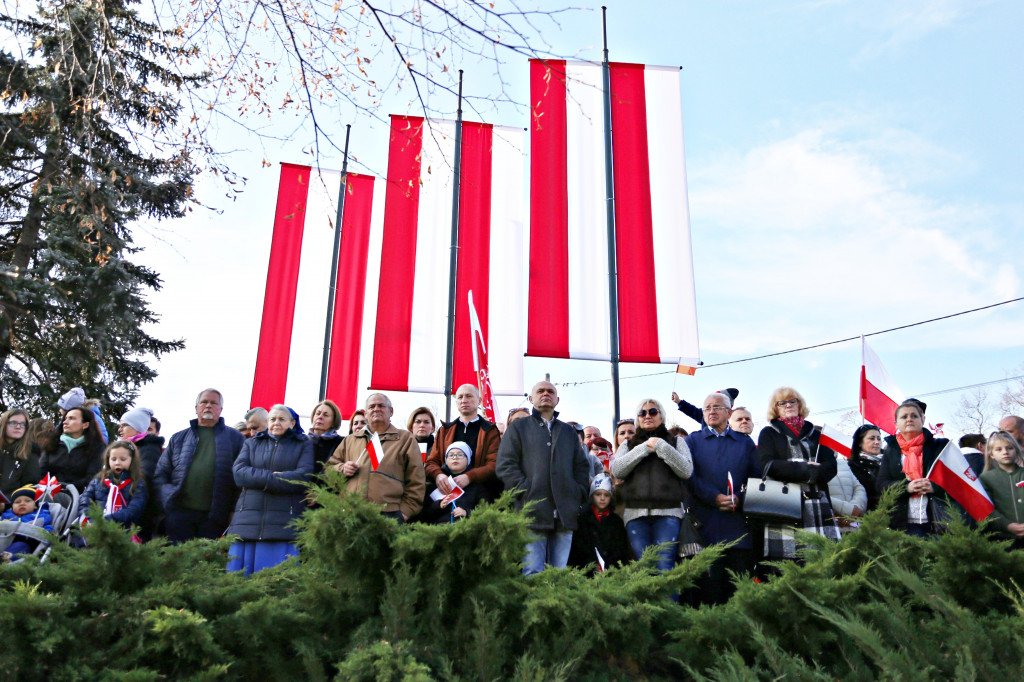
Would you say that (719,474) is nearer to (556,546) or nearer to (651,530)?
(651,530)

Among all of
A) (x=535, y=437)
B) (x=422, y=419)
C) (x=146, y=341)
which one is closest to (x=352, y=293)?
(x=146, y=341)

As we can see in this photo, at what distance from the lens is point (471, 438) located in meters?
6.47

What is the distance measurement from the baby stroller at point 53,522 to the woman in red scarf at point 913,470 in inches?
223

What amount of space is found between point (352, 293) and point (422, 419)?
818 cm

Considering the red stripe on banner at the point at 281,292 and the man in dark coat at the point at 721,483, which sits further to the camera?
the red stripe on banner at the point at 281,292

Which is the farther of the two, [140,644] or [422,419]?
[422,419]

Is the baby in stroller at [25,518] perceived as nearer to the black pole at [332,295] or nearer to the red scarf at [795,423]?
the red scarf at [795,423]

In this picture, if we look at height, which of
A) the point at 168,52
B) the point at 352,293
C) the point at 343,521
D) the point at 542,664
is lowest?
the point at 542,664

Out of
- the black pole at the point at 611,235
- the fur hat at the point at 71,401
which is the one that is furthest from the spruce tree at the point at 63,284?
the black pole at the point at 611,235

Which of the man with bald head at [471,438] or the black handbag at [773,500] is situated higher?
the man with bald head at [471,438]

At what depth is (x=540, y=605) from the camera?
8.89 ft

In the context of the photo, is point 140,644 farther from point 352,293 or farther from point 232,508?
point 352,293

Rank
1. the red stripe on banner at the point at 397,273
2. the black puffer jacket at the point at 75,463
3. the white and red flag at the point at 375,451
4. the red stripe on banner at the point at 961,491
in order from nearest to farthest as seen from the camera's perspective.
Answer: the red stripe on banner at the point at 961,491, the white and red flag at the point at 375,451, the black puffer jacket at the point at 75,463, the red stripe on banner at the point at 397,273

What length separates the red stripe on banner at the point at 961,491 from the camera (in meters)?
5.61
